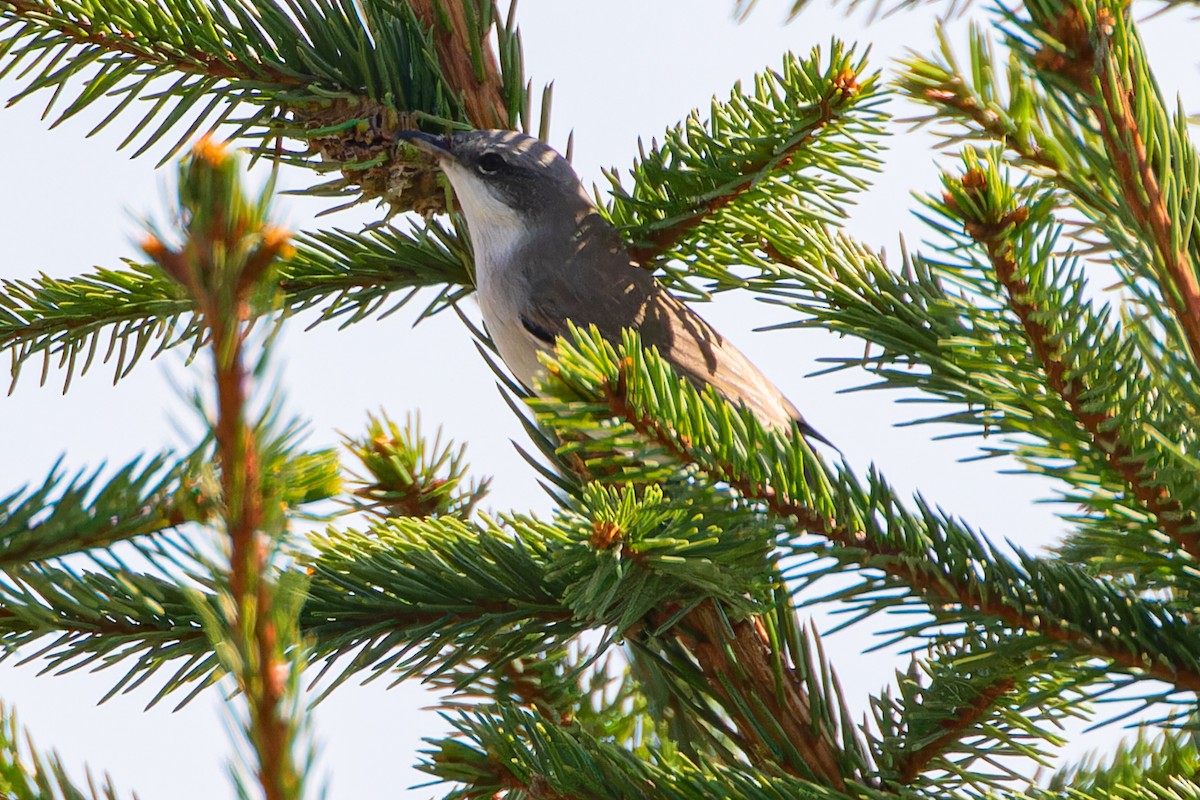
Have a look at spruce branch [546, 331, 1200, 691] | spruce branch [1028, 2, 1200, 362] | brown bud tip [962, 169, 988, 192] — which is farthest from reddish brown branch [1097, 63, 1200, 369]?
spruce branch [546, 331, 1200, 691]

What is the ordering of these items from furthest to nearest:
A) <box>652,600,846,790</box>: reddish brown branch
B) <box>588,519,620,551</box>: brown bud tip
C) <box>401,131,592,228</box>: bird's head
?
1. <box>401,131,592,228</box>: bird's head
2. <box>652,600,846,790</box>: reddish brown branch
3. <box>588,519,620,551</box>: brown bud tip

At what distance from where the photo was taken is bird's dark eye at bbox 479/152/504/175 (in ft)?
10.4

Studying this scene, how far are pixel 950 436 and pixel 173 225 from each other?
1093mm

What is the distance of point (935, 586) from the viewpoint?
1410 millimetres

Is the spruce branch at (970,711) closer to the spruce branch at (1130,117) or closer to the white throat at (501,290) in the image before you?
the spruce branch at (1130,117)

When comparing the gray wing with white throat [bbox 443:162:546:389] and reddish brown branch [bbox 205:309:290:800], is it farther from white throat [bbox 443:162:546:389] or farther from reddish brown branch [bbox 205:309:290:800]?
reddish brown branch [bbox 205:309:290:800]

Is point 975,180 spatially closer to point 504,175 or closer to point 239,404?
point 239,404

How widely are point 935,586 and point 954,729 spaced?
→ 439mm

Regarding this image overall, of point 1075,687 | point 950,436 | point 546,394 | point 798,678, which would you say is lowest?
A: point 1075,687

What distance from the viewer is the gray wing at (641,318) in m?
3.05

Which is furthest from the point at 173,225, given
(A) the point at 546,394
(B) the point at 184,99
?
(B) the point at 184,99

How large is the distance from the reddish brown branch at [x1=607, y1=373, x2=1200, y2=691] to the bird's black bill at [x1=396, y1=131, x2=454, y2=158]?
1.46m

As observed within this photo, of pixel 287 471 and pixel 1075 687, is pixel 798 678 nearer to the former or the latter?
pixel 1075 687

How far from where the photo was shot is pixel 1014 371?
4.97 ft
